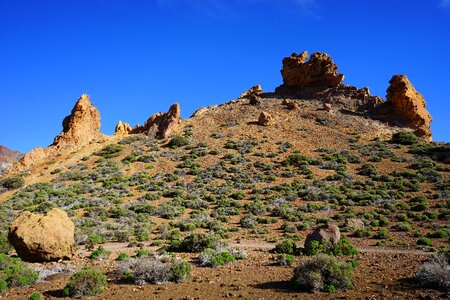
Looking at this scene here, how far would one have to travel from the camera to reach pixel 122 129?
55406 millimetres

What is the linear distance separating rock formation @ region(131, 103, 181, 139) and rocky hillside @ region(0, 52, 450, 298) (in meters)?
0.21

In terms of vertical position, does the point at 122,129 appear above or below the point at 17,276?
above

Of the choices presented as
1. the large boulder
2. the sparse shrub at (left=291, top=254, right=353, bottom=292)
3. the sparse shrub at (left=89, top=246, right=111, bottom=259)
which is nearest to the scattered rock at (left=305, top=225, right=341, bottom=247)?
the sparse shrub at (left=291, top=254, right=353, bottom=292)

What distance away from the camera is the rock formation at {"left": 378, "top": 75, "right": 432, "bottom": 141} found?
48750mm

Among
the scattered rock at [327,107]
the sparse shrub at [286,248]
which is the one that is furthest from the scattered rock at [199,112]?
the sparse shrub at [286,248]

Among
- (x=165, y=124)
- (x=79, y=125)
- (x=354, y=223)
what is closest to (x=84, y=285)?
(x=354, y=223)

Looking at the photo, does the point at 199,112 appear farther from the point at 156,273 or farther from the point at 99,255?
the point at 156,273

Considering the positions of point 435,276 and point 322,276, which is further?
point 322,276

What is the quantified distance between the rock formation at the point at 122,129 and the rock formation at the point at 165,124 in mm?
2500

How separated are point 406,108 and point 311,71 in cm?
1657

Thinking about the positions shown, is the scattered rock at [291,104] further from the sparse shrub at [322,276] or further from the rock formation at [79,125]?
the sparse shrub at [322,276]

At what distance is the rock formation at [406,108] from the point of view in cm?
4875

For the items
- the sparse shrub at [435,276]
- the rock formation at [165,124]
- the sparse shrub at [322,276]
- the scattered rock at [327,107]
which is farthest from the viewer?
the scattered rock at [327,107]

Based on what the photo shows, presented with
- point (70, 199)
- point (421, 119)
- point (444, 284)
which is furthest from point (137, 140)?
point (444, 284)
